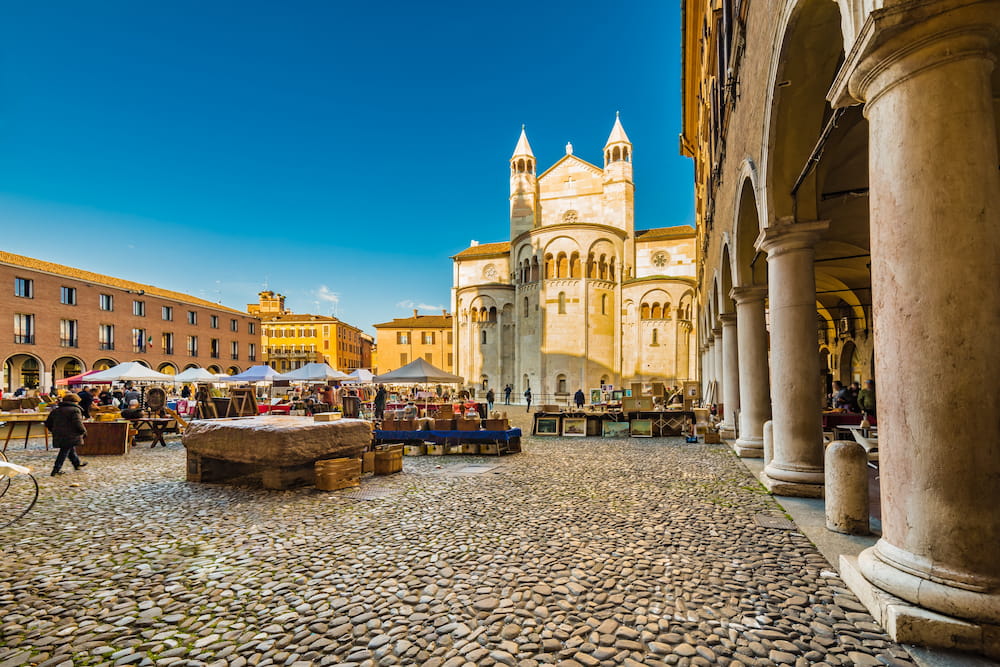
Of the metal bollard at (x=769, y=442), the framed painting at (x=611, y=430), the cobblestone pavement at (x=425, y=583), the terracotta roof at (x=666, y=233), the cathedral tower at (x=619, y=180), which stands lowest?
the framed painting at (x=611, y=430)

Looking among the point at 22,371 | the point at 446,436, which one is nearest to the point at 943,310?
the point at 446,436

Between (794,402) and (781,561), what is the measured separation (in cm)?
245

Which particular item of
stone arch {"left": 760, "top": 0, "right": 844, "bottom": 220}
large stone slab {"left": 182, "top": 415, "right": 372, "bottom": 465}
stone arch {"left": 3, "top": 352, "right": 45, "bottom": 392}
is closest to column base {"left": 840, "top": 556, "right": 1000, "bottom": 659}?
stone arch {"left": 760, "top": 0, "right": 844, "bottom": 220}

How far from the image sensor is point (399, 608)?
3611 mm

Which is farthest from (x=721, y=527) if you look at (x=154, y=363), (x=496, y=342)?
(x=154, y=363)

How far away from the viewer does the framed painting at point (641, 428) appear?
15250mm

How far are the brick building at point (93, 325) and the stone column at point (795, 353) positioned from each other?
4446cm

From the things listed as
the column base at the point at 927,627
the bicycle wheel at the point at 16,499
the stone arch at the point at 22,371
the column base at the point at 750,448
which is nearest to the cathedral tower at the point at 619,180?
the column base at the point at 750,448

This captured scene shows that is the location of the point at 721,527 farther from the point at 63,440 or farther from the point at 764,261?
the point at 63,440

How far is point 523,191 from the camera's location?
4778 cm

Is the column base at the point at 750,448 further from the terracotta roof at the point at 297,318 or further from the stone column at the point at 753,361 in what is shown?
the terracotta roof at the point at 297,318

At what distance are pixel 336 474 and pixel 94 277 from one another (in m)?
44.3

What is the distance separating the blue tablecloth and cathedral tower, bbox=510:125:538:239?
36711mm

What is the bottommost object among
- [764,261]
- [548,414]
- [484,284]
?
[548,414]
